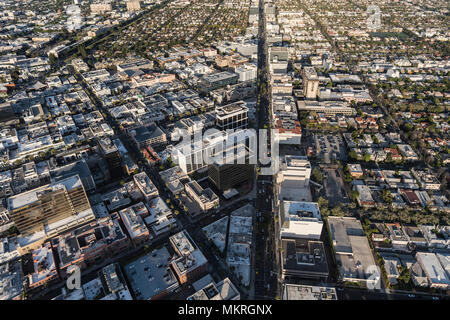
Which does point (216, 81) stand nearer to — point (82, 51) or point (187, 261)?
point (187, 261)

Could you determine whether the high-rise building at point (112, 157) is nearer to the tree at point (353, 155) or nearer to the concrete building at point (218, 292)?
the concrete building at point (218, 292)

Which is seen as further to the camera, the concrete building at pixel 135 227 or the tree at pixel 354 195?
the tree at pixel 354 195

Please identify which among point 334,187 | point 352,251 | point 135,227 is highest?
point 135,227

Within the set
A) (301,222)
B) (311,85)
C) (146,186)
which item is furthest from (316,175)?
(311,85)

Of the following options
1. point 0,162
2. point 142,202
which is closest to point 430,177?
point 142,202

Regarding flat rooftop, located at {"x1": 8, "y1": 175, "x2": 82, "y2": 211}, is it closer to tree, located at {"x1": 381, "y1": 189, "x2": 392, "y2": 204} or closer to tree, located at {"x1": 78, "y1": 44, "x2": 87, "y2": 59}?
tree, located at {"x1": 381, "y1": 189, "x2": 392, "y2": 204}

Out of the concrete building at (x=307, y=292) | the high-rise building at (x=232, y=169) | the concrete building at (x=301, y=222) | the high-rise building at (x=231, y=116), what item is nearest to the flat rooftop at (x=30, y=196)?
the high-rise building at (x=232, y=169)

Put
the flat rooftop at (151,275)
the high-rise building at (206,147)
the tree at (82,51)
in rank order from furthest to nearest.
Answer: the tree at (82,51) < the high-rise building at (206,147) < the flat rooftop at (151,275)
